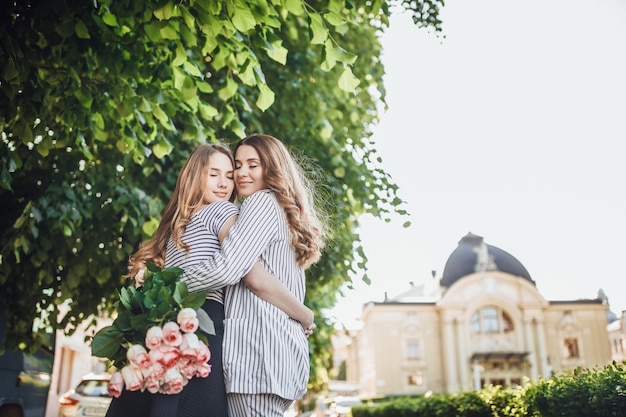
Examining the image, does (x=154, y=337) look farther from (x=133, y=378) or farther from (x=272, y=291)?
(x=272, y=291)

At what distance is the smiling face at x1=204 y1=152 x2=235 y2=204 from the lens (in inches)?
110

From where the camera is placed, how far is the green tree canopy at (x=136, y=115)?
12.9 ft

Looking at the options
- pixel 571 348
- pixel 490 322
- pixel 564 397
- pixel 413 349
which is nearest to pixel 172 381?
pixel 564 397

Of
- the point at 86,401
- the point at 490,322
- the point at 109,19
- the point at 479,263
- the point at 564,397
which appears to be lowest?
the point at 86,401

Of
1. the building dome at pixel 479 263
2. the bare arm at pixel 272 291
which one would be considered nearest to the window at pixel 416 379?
the building dome at pixel 479 263

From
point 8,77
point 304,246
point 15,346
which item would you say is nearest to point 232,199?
point 304,246

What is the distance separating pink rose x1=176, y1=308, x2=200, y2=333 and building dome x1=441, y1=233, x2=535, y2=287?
51.5 meters

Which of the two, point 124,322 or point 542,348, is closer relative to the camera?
point 124,322

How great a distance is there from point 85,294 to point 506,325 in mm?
47232

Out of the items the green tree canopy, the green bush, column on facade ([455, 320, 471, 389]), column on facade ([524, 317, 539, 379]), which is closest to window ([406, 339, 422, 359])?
column on facade ([455, 320, 471, 389])

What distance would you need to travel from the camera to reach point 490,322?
163 feet

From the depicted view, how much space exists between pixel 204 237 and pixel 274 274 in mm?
342

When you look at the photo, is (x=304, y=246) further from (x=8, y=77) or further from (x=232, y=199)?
(x=8, y=77)

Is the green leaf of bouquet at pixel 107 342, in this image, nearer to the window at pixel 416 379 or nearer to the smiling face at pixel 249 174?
the smiling face at pixel 249 174
